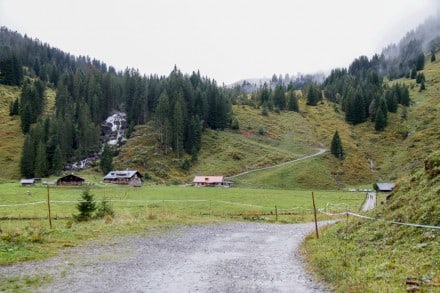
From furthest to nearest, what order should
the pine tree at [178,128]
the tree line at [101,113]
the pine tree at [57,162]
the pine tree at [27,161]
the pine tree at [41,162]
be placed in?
the pine tree at [178,128] → the tree line at [101,113] → the pine tree at [57,162] → the pine tree at [27,161] → the pine tree at [41,162]

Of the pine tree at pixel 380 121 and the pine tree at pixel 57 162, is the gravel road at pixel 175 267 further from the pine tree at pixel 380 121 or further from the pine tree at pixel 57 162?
the pine tree at pixel 380 121

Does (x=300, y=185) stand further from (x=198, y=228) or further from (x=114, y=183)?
(x=198, y=228)

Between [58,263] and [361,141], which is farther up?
[361,141]

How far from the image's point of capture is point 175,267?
639 inches

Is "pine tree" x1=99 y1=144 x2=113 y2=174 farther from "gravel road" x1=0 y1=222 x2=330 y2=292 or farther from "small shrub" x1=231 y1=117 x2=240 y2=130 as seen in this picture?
"gravel road" x1=0 y1=222 x2=330 y2=292

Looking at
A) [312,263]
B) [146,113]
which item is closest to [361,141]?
[146,113]

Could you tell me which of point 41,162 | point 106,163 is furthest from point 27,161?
point 106,163

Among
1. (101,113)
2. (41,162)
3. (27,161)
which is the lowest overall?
(41,162)

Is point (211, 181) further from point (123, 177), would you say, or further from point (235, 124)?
point (235, 124)

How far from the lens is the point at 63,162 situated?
433 feet

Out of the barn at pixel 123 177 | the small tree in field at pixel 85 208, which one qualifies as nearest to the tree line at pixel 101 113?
the barn at pixel 123 177

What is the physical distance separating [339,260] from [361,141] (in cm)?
15360

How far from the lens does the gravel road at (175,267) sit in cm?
1299

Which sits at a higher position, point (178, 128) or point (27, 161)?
point (178, 128)
